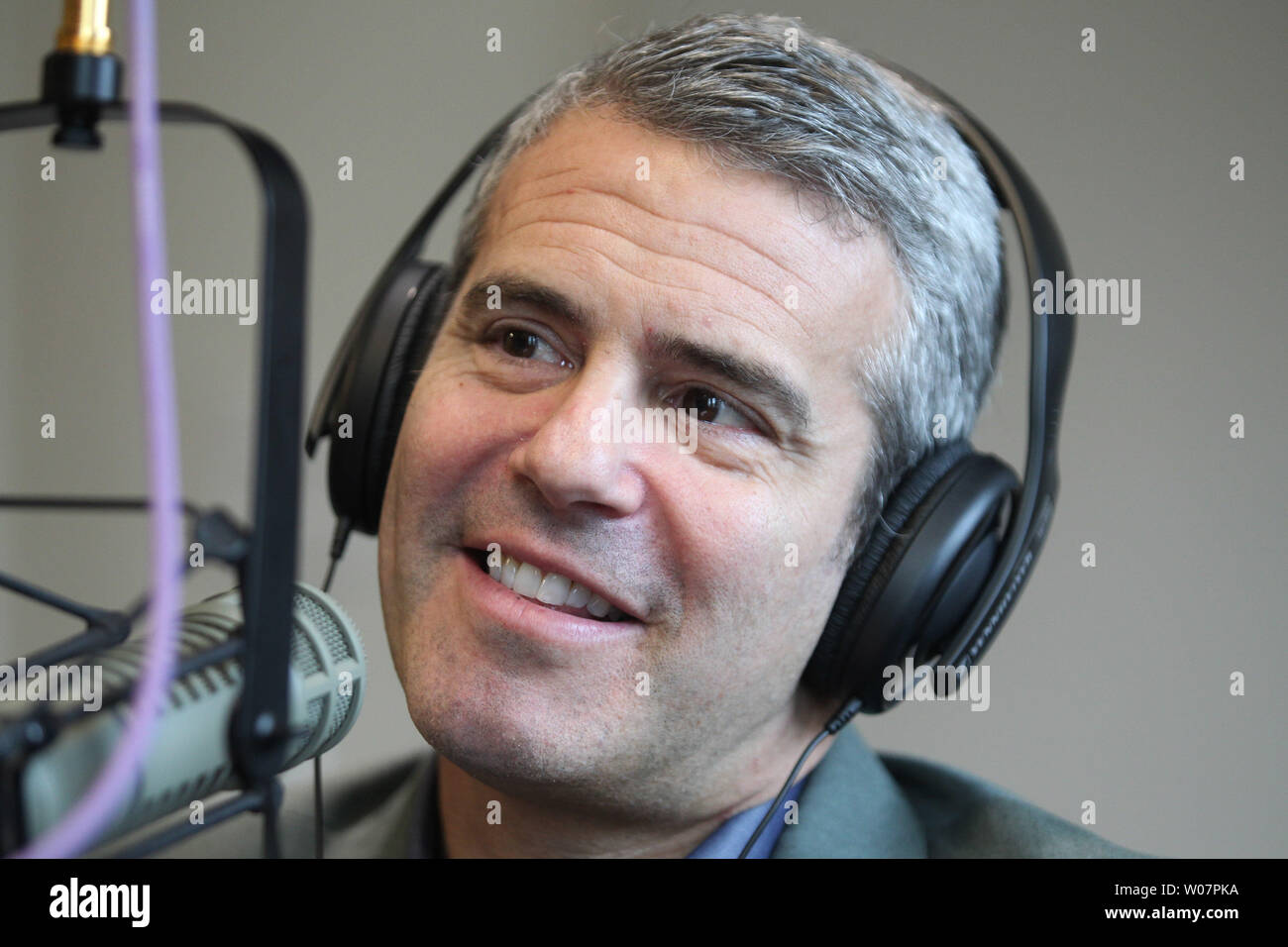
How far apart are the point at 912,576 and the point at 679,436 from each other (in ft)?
0.74

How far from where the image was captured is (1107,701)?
5.38ft

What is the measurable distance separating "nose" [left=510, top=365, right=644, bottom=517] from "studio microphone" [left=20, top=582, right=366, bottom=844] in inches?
11.0

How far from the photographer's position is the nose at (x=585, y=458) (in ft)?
2.90

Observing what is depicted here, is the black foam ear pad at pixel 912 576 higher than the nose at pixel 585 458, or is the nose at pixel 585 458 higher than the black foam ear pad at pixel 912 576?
the nose at pixel 585 458

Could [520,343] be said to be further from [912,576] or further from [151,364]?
Result: [151,364]
